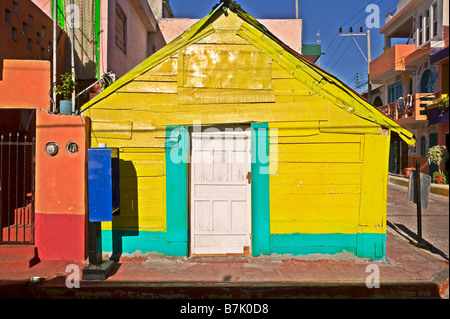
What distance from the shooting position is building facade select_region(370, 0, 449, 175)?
1822cm

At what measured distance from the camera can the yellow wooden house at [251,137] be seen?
20.2 ft

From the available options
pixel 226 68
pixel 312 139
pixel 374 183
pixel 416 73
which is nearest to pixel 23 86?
pixel 226 68

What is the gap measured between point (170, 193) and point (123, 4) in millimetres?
7320

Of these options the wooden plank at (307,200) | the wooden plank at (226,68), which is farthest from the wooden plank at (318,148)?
the wooden plank at (226,68)

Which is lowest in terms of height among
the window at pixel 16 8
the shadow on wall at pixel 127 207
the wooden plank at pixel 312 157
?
the shadow on wall at pixel 127 207

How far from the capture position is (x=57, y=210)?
605cm

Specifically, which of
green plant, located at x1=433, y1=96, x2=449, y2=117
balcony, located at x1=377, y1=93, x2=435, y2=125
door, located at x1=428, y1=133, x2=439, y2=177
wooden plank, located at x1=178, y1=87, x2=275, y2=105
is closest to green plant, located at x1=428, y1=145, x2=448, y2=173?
door, located at x1=428, y1=133, x2=439, y2=177

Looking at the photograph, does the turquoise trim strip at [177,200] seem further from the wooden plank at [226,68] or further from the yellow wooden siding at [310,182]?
the yellow wooden siding at [310,182]

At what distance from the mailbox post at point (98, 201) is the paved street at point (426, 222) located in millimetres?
5939

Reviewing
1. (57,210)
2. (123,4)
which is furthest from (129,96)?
(123,4)

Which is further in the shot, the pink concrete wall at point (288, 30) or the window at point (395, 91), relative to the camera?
the window at point (395, 91)

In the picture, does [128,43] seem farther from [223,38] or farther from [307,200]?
[307,200]

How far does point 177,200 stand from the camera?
618 cm
